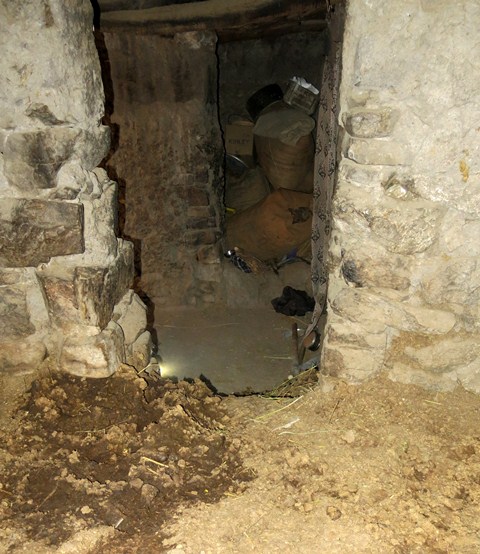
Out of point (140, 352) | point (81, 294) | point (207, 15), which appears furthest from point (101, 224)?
point (207, 15)

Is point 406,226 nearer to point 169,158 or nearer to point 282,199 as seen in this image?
point 169,158

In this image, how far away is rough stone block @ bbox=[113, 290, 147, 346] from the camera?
2.20m

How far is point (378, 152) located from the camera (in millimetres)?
1703

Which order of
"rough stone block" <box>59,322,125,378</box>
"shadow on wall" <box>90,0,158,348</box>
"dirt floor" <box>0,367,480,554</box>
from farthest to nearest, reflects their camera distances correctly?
"shadow on wall" <box>90,0,158,348</box> → "rough stone block" <box>59,322,125,378</box> → "dirt floor" <box>0,367,480,554</box>

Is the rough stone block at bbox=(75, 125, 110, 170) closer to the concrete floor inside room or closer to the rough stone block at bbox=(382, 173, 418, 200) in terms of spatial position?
the rough stone block at bbox=(382, 173, 418, 200)

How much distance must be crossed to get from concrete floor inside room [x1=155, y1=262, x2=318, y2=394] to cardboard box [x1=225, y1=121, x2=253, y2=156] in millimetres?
1745

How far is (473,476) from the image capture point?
5.33 feet

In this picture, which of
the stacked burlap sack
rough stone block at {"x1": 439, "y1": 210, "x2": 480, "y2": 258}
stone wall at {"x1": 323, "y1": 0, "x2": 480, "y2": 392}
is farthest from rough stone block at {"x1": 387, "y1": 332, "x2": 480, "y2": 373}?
the stacked burlap sack

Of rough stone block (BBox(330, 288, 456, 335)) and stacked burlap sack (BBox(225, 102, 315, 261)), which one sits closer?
rough stone block (BBox(330, 288, 456, 335))

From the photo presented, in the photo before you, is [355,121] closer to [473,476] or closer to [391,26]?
[391,26]

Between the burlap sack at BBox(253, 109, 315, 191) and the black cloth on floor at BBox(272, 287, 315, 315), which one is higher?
the burlap sack at BBox(253, 109, 315, 191)

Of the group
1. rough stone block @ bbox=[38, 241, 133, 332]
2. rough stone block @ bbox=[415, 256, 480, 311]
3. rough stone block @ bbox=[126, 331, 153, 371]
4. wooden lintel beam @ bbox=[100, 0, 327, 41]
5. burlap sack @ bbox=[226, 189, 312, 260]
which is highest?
wooden lintel beam @ bbox=[100, 0, 327, 41]

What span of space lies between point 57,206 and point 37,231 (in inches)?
5.0

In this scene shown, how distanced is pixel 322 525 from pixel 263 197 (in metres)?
4.63
